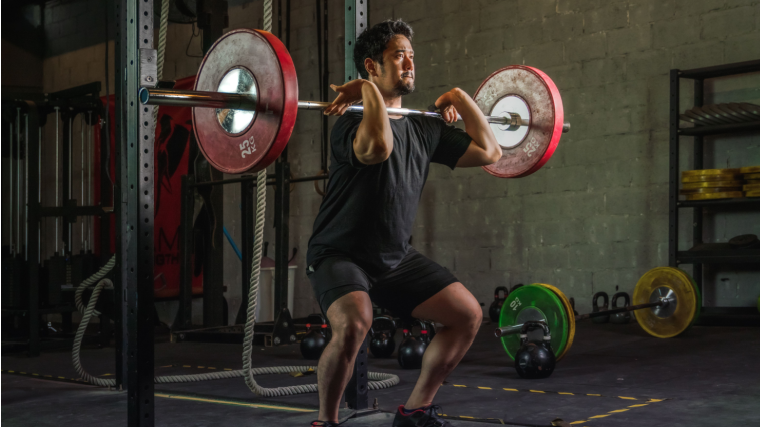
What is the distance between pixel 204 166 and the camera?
5648 millimetres

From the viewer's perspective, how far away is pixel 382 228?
2.17m

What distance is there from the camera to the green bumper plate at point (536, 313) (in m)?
3.59

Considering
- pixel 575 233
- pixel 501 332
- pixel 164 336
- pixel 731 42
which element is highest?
pixel 731 42

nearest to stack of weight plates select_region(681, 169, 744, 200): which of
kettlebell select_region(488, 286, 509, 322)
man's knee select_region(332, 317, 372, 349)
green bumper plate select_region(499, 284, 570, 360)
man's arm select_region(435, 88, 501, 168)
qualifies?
kettlebell select_region(488, 286, 509, 322)

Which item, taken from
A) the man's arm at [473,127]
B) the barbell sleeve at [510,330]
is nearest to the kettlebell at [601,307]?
the barbell sleeve at [510,330]

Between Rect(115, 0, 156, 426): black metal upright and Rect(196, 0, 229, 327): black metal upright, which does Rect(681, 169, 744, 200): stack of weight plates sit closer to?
Rect(196, 0, 229, 327): black metal upright

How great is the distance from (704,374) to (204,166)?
3.68 meters

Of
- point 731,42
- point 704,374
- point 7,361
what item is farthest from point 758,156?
point 7,361

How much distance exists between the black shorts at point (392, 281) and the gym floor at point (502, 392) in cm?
52

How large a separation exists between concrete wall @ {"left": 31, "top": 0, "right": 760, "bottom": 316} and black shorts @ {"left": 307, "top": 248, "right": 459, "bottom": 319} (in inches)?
144

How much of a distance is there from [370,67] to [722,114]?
3.38 m

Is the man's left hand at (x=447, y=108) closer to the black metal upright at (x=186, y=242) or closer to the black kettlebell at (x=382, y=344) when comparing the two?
the black kettlebell at (x=382, y=344)

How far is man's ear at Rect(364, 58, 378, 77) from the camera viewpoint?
7.68ft

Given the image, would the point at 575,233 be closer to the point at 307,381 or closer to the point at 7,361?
the point at 307,381
